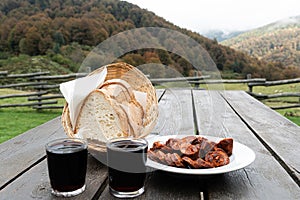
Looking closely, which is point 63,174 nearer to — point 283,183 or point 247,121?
point 283,183

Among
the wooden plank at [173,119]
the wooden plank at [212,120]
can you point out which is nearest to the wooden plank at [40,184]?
the wooden plank at [173,119]

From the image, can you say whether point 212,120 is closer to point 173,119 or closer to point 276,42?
point 173,119

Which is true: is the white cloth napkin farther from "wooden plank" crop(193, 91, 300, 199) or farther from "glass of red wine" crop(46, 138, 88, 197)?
"wooden plank" crop(193, 91, 300, 199)

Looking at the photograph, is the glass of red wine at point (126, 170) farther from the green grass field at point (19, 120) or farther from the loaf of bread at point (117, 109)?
the green grass field at point (19, 120)

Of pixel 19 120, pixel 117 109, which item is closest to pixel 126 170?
pixel 117 109

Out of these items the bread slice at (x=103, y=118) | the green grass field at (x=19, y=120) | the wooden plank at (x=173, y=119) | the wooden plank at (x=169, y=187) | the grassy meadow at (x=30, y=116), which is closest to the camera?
the wooden plank at (x=169, y=187)
